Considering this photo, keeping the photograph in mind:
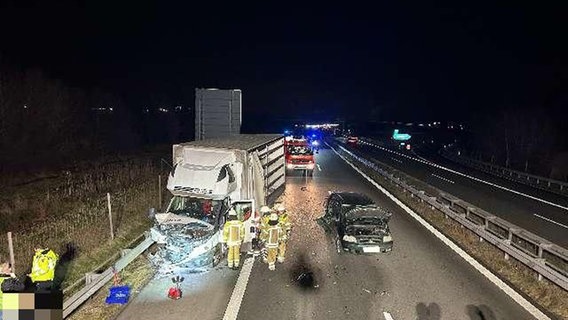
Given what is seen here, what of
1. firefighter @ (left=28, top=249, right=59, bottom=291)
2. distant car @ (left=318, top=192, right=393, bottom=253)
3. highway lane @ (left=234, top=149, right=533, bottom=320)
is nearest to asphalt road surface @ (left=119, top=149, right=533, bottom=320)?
highway lane @ (left=234, top=149, right=533, bottom=320)

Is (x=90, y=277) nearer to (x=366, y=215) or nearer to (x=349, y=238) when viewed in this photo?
(x=349, y=238)

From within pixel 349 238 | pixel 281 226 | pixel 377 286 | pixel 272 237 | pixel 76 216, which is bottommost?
pixel 76 216

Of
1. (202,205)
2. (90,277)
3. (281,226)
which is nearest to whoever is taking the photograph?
(90,277)

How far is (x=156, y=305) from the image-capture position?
32.2 ft

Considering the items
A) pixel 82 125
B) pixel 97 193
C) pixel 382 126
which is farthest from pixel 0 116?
pixel 382 126

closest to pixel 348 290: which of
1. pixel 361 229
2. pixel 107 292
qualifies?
pixel 361 229

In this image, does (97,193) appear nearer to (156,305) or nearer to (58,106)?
(156,305)

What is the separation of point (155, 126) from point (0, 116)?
40090 mm

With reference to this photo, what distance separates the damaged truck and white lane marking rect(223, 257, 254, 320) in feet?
1.95

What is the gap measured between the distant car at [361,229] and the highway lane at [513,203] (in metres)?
6.85

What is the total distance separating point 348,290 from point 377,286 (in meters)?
0.76

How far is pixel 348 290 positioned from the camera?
10.8m

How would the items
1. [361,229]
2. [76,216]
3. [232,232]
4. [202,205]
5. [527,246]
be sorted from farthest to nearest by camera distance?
[76,216]
[527,246]
[202,205]
[361,229]
[232,232]

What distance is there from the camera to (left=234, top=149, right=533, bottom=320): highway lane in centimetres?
955
